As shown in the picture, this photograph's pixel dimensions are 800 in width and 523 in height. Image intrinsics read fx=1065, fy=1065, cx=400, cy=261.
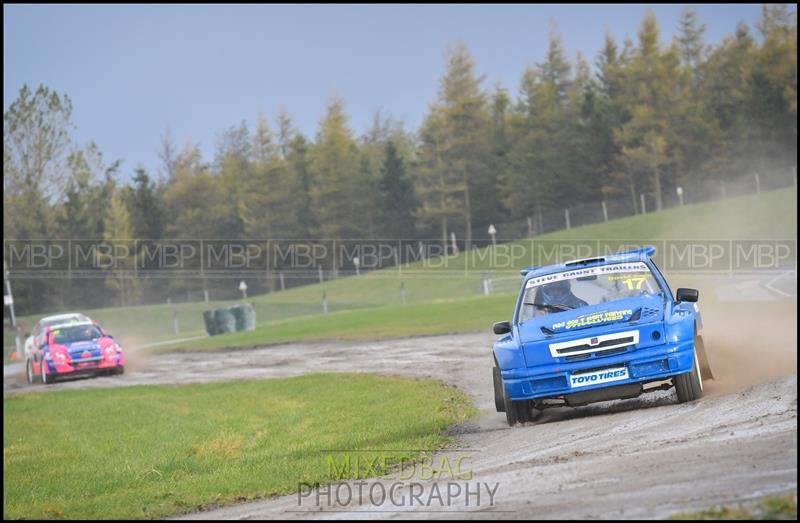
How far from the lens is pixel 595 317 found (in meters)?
10.5

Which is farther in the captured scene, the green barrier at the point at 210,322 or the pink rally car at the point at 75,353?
the green barrier at the point at 210,322

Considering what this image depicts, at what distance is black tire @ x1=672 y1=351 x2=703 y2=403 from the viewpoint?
10141 millimetres

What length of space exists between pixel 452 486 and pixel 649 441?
5.97 ft

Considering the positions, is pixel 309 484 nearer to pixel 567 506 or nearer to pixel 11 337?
pixel 567 506

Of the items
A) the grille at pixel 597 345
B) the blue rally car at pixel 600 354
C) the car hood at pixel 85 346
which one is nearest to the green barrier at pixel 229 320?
the car hood at pixel 85 346

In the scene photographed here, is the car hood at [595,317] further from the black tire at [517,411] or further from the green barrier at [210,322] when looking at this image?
the green barrier at [210,322]

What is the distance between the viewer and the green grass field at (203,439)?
8961mm

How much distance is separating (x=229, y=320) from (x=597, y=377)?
3401cm

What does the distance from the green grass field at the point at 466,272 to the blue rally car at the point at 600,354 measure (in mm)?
35781

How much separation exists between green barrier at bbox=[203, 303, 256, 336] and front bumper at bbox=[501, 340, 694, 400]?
3347 cm

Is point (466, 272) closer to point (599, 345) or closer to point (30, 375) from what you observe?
point (30, 375)

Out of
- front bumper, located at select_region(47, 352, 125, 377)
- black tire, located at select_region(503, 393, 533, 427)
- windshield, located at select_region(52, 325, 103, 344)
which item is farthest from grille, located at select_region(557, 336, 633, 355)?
windshield, located at select_region(52, 325, 103, 344)

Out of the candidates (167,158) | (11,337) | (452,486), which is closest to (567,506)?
(452,486)

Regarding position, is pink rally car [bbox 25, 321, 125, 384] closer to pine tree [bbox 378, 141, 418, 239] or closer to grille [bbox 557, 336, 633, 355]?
grille [bbox 557, 336, 633, 355]
